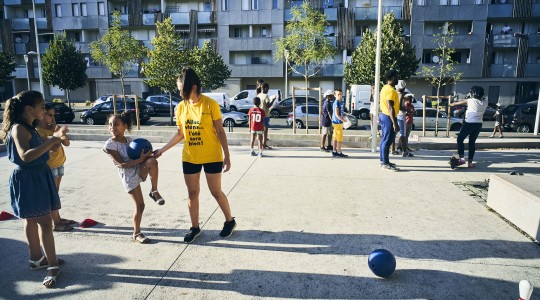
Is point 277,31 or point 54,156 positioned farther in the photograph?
point 277,31

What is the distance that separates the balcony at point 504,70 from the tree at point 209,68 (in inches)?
1044

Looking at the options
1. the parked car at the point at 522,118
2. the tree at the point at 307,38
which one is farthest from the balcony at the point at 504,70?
the parked car at the point at 522,118

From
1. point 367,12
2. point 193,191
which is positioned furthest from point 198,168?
point 367,12

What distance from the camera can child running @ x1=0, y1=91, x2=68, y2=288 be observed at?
3002 mm

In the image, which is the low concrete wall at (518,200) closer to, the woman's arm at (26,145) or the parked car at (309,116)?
the woman's arm at (26,145)

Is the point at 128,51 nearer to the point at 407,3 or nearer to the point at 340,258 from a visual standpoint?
the point at 407,3

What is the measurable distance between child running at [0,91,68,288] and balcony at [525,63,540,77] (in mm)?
40810

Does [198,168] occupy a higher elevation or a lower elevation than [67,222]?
higher

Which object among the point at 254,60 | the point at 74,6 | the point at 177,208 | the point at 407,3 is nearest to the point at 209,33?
the point at 254,60

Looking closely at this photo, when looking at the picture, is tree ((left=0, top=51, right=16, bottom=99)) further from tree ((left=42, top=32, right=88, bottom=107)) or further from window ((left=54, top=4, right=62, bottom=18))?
window ((left=54, top=4, right=62, bottom=18))

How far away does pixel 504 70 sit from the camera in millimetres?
33781

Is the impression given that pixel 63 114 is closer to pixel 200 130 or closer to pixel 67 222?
pixel 67 222

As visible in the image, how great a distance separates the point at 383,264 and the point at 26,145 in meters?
3.33

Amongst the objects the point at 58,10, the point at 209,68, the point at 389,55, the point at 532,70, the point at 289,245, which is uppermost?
the point at 58,10
